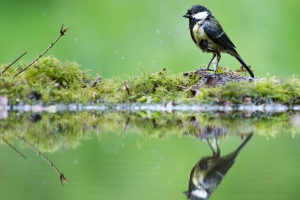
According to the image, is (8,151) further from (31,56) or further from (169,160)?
(31,56)

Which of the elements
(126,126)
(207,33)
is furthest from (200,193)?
(207,33)

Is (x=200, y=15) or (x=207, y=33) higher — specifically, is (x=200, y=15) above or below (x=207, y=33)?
above

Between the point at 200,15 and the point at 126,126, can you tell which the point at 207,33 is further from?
the point at 126,126

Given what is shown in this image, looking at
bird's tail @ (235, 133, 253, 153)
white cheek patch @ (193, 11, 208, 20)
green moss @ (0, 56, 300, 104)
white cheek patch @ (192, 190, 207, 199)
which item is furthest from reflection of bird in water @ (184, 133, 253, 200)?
white cheek patch @ (193, 11, 208, 20)

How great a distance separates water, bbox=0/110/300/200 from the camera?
2643 mm

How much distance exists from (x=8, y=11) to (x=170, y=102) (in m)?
8.07

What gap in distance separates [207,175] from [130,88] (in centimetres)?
349

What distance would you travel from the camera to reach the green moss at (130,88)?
6145 mm

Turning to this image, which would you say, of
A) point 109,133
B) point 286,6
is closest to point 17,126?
point 109,133

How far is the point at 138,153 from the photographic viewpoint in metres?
3.66

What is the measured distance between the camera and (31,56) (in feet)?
42.9

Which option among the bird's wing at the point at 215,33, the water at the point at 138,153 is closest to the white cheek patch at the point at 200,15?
the bird's wing at the point at 215,33

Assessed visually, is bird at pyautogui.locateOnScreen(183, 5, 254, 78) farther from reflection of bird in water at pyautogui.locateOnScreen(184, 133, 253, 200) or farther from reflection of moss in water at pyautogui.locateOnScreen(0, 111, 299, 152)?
reflection of bird in water at pyautogui.locateOnScreen(184, 133, 253, 200)

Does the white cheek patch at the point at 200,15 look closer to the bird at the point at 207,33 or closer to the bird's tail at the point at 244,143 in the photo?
the bird at the point at 207,33
